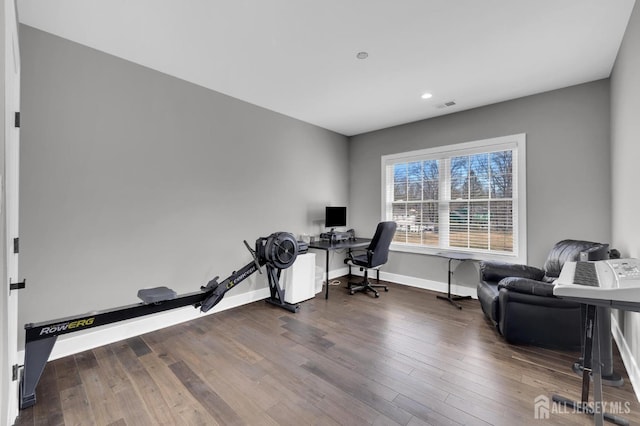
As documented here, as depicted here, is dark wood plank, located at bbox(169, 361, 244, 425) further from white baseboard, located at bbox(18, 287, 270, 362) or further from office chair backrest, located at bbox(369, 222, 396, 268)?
office chair backrest, located at bbox(369, 222, 396, 268)

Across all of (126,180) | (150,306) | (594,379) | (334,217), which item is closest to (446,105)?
(334,217)

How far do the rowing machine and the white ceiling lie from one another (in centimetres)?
199

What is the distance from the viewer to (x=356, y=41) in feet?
8.18

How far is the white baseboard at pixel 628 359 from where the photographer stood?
1976mm

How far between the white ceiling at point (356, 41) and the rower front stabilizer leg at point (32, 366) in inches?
97.0

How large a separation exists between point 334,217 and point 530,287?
3.00 metres

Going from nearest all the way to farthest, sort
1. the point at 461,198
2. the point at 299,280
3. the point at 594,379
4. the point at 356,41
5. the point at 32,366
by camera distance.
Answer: the point at 594,379 < the point at 32,366 < the point at 356,41 < the point at 299,280 < the point at 461,198

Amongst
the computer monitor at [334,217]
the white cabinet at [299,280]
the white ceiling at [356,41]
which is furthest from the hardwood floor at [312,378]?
the white ceiling at [356,41]

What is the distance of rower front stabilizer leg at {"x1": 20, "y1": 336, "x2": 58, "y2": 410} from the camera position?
1853 millimetres

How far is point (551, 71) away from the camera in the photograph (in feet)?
9.86

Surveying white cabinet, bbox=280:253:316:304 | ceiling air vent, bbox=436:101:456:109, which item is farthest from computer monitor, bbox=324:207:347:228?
ceiling air vent, bbox=436:101:456:109

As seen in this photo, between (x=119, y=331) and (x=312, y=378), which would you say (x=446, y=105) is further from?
(x=119, y=331)

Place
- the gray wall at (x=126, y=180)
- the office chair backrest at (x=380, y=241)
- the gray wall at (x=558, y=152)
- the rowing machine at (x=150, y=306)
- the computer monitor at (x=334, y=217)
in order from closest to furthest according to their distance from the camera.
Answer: the rowing machine at (x=150, y=306) → the gray wall at (x=126, y=180) → the gray wall at (x=558, y=152) → the office chair backrest at (x=380, y=241) → the computer monitor at (x=334, y=217)

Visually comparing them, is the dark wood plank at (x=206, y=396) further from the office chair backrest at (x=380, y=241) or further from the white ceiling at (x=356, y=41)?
the white ceiling at (x=356, y=41)
